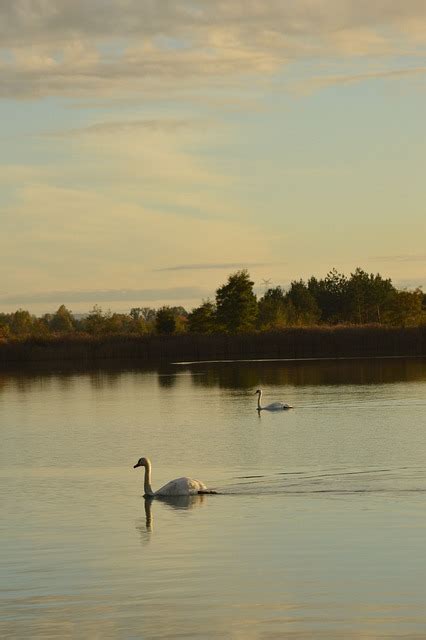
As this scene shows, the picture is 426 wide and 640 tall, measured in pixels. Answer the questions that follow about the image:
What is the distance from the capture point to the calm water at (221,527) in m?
14.7

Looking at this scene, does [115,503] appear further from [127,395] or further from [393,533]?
[127,395]

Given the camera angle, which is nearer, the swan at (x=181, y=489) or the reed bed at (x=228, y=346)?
the swan at (x=181, y=489)

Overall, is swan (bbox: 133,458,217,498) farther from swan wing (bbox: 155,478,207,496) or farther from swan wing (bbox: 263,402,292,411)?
swan wing (bbox: 263,402,292,411)

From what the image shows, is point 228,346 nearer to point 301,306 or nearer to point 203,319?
point 203,319

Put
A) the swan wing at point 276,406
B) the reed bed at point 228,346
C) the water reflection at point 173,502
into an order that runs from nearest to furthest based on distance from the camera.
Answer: the water reflection at point 173,502
the swan wing at point 276,406
the reed bed at point 228,346

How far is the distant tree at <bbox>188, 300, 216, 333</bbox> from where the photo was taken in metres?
117

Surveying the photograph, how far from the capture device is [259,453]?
107 feet

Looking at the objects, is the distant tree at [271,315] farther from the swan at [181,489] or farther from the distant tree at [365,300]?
the swan at [181,489]

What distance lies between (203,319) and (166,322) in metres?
4.64

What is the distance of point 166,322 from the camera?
4749 inches

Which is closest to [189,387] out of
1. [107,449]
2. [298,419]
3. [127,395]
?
[127,395]

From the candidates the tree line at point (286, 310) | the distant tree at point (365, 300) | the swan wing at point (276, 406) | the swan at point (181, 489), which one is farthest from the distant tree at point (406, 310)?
the swan at point (181, 489)

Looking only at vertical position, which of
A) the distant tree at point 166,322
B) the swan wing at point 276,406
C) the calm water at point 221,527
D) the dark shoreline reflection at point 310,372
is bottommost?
the calm water at point 221,527

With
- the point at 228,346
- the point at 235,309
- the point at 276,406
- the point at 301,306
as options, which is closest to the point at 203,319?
the point at 235,309
